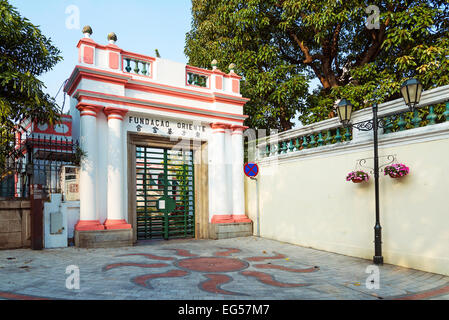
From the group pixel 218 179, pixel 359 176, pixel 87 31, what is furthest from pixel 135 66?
pixel 359 176

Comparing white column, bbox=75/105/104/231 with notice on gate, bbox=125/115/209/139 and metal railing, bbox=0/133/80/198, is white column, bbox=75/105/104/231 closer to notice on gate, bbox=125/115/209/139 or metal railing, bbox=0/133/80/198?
metal railing, bbox=0/133/80/198

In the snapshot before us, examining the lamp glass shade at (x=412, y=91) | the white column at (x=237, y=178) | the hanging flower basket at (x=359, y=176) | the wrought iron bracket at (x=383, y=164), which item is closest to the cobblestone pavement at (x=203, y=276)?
the hanging flower basket at (x=359, y=176)

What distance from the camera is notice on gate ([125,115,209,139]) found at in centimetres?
986

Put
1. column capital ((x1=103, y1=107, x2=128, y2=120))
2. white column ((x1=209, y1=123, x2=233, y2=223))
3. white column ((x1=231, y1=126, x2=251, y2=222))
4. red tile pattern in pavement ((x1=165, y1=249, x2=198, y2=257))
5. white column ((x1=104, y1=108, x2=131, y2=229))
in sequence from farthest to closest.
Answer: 1. white column ((x1=231, y1=126, x2=251, y2=222))
2. white column ((x1=209, y1=123, x2=233, y2=223))
3. column capital ((x1=103, y1=107, x2=128, y2=120))
4. white column ((x1=104, y1=108, x2=131, y2=229))
5. red tile pattern in pavement ((x1=165, y1=249, x2=198, y2=257))

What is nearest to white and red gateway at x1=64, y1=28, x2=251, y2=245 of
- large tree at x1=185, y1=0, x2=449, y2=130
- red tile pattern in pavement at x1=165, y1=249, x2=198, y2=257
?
red tile pattern in pavement at x1=165, y1=249, x2=198, y2=257

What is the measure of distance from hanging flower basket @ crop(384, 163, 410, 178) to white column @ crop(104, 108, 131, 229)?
265 inches

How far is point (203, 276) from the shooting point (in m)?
5.95

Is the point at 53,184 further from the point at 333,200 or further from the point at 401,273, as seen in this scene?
the point at 401,273

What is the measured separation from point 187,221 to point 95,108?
4.80 m

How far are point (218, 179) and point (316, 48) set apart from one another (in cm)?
794

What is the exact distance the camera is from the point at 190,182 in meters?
11.4

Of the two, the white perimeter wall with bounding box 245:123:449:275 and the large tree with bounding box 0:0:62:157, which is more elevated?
the large tree with bounding box 0:0:62:157

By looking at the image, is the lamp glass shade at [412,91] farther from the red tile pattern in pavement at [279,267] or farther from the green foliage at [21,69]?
the green foliage at [21,69]
